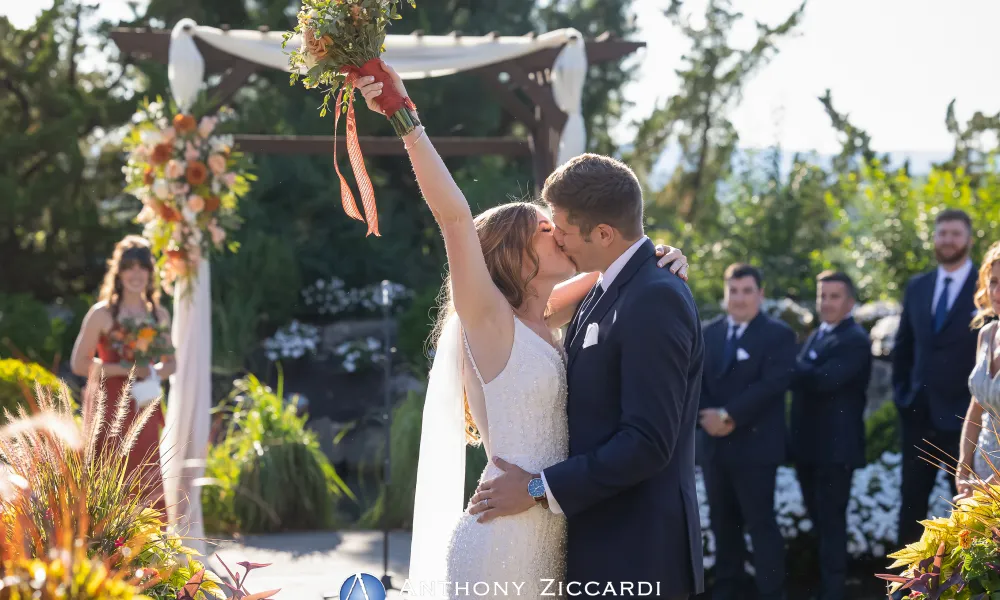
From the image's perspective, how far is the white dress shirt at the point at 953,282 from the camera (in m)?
5.79

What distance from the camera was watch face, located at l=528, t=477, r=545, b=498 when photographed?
251 centimetres

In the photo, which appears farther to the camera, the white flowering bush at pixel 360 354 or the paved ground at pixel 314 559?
the white flowering bush at pixel 360 354

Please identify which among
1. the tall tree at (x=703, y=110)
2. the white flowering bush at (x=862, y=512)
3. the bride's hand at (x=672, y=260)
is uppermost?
the tall tree at (x=703, y=110)

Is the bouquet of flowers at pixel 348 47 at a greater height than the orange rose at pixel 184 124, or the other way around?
the orange rose at pixel 184 124

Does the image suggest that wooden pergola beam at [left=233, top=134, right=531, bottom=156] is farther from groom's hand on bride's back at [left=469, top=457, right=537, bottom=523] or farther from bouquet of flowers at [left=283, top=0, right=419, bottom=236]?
groom's hand on bride's back at [left=469, top=457, right=537, bottom=523]

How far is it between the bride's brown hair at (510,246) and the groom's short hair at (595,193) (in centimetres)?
17

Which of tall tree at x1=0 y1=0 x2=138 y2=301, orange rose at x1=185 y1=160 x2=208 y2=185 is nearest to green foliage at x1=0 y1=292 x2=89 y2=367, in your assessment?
tall tree at x1=0 y1=0 x2=138 y2=301

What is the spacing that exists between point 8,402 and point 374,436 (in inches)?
146

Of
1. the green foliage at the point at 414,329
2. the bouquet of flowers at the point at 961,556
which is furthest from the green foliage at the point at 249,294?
the bouquet of flowers at the point at 961,556

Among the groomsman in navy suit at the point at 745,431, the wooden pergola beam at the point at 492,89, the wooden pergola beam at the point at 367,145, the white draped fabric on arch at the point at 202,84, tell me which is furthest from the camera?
the wooden pergola beam at the point at 367,145

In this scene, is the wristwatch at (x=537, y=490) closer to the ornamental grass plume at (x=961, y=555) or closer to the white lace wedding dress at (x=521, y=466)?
the white lace wedding dress at (x=521, y=466)

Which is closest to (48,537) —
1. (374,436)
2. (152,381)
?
(152,381)

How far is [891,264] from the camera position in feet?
29.5

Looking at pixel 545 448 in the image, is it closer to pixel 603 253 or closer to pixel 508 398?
pixel 508 398
